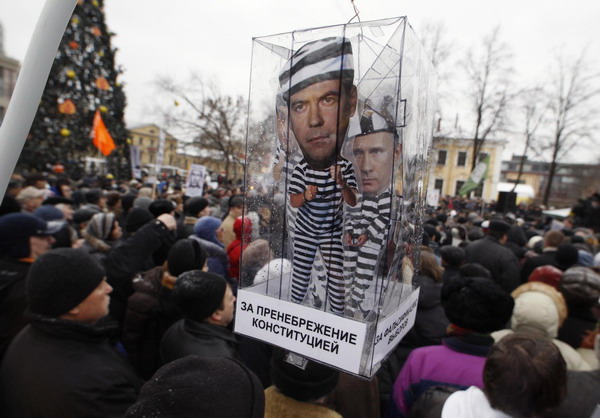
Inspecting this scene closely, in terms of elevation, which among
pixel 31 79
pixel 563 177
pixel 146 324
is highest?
pixel 563 177

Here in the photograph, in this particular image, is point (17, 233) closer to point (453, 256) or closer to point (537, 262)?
point (453, 256)

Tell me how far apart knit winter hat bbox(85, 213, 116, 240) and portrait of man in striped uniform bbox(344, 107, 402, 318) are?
331 cm

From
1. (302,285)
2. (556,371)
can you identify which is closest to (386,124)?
(302,285)

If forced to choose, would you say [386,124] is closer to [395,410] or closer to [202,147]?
[395,410]

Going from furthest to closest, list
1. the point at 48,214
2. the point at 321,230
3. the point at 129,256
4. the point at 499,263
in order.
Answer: the point at 499,263, the point at 48,214, the point at 129,256, the point at 321,230

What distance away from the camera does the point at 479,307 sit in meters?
1.76

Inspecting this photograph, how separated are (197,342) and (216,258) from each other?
5.61 ft

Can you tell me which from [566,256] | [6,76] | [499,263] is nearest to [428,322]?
[499,263]

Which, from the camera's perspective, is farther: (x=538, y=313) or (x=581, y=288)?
(x=581, y=288)

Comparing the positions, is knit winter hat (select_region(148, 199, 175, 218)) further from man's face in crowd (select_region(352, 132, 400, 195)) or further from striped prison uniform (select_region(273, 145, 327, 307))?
man's face in crowd (select_region(352, 132, 400, 195))

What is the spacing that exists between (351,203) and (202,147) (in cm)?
2326

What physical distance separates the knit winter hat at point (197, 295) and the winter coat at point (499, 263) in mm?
3387

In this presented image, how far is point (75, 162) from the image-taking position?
13.1m

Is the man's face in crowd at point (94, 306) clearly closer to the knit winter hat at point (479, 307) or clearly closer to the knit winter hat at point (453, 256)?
the knit winter hat at point (479, 307)
